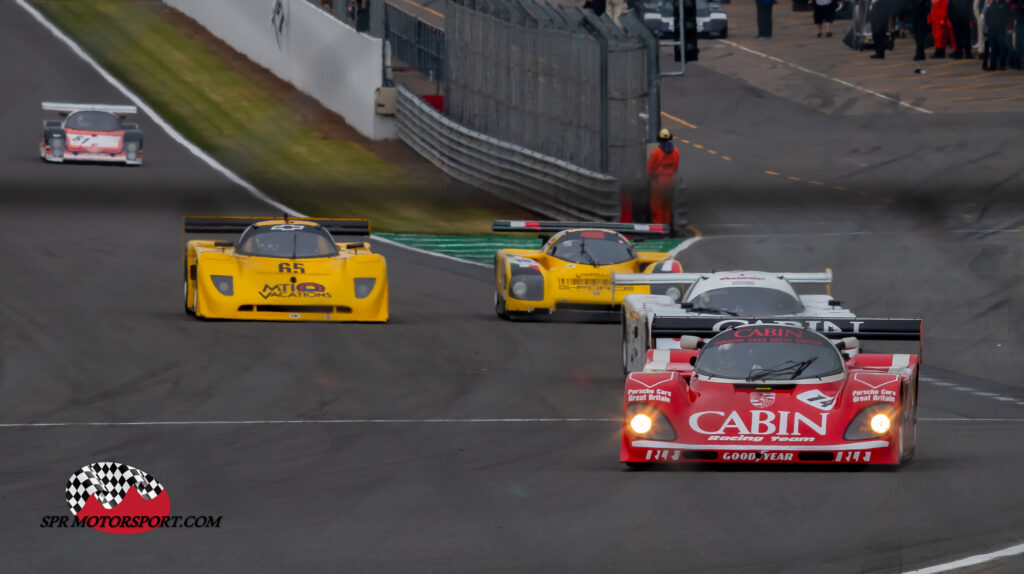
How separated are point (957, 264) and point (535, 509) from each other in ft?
48.0

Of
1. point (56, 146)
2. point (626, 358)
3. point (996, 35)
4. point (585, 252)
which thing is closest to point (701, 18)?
point (996, 35)

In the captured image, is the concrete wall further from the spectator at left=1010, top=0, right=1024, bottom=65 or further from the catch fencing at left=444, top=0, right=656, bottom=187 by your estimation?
the spectator at left=1010, top=0, right=1024, bottom=65

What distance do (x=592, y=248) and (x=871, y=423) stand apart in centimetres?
1030

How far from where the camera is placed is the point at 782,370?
12117 millimetres

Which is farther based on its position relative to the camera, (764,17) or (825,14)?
(764,17)

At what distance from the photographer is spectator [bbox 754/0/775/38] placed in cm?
4800

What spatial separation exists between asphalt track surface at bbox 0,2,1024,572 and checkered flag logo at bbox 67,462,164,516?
0.15 meters

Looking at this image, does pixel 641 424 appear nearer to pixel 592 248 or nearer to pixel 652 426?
pixel 652 426

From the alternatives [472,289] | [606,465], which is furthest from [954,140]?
[606,465]

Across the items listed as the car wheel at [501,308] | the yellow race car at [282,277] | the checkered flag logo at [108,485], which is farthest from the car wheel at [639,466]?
the car wheel at [501,308]

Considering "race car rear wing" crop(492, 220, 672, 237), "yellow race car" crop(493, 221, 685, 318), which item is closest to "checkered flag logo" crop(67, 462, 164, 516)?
"yellow race car" crop(493, 221, 685, 318)

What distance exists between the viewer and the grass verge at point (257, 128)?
1277 inches

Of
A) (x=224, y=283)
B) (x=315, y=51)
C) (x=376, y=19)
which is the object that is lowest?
(x=224, y=283)

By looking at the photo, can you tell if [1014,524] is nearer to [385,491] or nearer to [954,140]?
[385,491]
